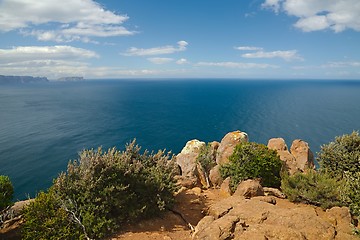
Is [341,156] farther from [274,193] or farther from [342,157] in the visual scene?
[274,193]

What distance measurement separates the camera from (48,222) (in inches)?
416

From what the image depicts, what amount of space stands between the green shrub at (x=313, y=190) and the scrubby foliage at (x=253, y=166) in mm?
2741

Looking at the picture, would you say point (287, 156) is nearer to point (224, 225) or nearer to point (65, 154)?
point (224, 225)

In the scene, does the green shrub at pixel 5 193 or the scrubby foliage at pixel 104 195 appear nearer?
the scrubby foliage at pixel 104 195

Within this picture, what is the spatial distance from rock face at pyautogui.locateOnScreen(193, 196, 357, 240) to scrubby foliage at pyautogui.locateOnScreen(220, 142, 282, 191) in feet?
21.8

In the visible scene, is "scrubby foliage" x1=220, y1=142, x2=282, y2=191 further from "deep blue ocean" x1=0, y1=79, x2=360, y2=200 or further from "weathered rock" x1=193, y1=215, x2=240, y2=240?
"deep blue ocean" x1=0, y1=79, x2=360, y2=200

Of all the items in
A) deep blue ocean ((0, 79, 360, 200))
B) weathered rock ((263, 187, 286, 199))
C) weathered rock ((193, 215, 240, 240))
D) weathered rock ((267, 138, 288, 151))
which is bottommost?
deep blue ocean ((0, 79, 360, 200))

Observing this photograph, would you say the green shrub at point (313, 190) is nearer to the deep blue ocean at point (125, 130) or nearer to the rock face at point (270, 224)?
the rock face at point (270, 224)

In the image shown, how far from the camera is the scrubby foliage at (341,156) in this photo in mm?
19016

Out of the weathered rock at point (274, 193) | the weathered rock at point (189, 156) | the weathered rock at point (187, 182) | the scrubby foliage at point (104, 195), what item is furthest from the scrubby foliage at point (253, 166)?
the weathered rock at point (189, 156)

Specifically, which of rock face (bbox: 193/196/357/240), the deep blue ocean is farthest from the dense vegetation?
the deep blue ocean

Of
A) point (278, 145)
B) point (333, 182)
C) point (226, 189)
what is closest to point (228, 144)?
point (278, 145)

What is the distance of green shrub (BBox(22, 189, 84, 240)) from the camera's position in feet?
34.3

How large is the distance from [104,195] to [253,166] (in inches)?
462
